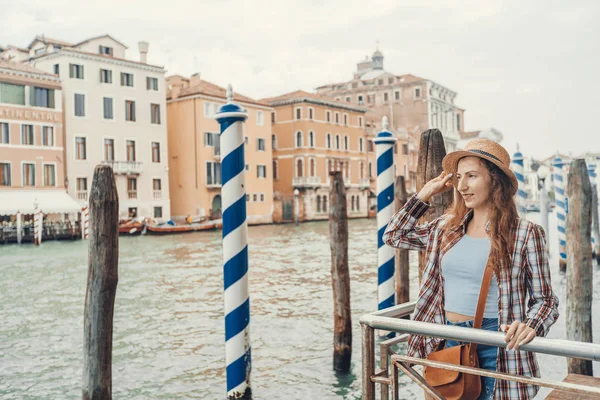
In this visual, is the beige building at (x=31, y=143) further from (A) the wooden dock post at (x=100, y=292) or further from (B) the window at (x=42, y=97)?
(A) the wooden dock post at (x=100, y=292)

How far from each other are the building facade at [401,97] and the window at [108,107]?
22.7 m

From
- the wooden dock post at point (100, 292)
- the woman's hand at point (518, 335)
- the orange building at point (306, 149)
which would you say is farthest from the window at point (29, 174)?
the woman's hand at point (518, 335)

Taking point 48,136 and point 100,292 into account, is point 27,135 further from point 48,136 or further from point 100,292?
point 100,292

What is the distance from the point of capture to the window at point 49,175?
23.5 meters

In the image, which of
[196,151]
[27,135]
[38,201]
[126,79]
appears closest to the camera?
[38,201]

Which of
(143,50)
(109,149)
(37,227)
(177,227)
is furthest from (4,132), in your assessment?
(143,50)

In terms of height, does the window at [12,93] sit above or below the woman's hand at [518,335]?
above

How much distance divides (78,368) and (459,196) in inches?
171

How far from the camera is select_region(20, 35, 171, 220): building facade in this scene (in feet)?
80.1

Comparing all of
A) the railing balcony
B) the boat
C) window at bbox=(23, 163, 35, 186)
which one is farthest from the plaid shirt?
the railing balcony

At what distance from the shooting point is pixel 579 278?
4.48 m

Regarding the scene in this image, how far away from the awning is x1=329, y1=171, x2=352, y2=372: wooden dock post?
62.0 feet

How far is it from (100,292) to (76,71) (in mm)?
23198

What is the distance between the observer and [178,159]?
1144 inches
